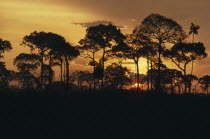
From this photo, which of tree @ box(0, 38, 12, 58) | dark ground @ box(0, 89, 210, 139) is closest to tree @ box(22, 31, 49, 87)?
tree @ box(0, 38, 12, 58)

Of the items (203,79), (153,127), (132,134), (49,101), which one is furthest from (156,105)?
(203,79)

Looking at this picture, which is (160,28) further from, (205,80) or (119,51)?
(205,80)

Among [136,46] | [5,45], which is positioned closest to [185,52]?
[136,46]

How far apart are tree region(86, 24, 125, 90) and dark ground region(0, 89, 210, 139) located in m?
31.7

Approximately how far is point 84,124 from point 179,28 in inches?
1440

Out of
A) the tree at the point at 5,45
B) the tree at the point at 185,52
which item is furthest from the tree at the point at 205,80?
the tree at the point at 5,45

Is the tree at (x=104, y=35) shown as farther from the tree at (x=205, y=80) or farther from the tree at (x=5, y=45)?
the tree at (x=205, y=80)

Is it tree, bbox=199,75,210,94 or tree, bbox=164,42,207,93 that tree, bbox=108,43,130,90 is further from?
tree, bbox=199,75,210,94

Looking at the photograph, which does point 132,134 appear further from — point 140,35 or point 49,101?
point 140,35

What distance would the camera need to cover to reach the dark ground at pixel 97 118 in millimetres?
19484

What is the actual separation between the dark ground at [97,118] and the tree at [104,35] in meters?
31.7

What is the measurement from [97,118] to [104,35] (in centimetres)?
3876

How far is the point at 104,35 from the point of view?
2338 inches

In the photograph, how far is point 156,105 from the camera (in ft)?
90.6
